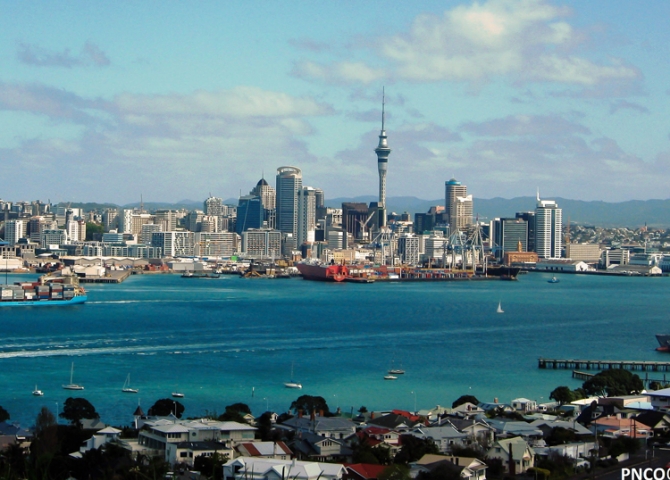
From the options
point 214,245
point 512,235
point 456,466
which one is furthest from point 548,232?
point 456,466

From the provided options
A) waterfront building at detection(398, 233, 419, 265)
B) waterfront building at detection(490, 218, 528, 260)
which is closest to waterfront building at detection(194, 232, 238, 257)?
waterfront building at detection(398, 233, 419, 265)

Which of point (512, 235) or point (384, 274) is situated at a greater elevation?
point (512, 235)

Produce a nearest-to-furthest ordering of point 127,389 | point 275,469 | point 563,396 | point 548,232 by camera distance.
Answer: point 275,469 → point 563,396 → point 127,389 → point 548,232

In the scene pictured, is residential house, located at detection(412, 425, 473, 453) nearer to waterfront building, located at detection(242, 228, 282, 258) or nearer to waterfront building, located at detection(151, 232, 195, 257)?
waterfront building, located at detection(151, 232, 195, 257)

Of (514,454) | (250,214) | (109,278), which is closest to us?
(514,454)

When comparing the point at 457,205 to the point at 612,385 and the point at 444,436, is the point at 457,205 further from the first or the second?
the point at 444,436

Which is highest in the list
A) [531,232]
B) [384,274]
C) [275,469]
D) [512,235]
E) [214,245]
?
[531,232]

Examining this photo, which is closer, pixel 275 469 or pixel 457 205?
pixel 275 469
